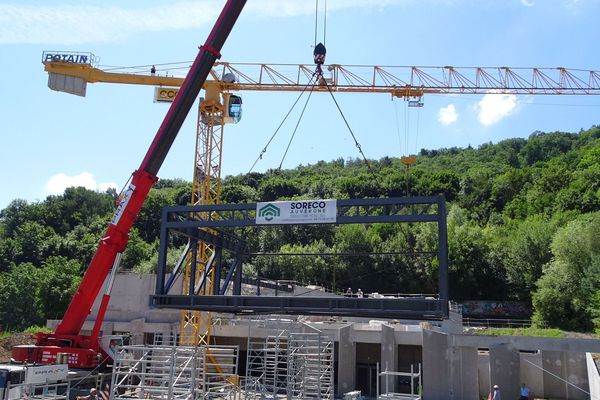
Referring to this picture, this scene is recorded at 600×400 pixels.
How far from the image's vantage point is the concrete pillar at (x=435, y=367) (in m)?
33.4

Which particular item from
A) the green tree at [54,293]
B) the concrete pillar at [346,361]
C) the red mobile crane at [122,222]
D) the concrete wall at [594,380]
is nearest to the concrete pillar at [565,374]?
the concrete wall at [594,380]

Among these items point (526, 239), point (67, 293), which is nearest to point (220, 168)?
point (67, 293)

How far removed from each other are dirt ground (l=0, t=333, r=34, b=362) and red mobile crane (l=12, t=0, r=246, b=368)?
61.9ft

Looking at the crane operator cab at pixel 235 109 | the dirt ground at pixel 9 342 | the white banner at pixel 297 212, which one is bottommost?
the dirt ground at pixel 9 342

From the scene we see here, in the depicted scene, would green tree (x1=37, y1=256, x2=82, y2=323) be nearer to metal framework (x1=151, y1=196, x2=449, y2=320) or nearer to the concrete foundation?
the concrete foundation

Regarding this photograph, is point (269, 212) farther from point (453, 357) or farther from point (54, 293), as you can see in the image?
point (54, 293)

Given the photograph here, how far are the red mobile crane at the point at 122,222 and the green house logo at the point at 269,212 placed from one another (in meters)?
9.07

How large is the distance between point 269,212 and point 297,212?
1.09m

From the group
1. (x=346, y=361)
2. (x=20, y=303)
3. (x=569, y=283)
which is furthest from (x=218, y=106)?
(x=569, y=283)

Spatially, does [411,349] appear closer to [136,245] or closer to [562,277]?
[562,277]

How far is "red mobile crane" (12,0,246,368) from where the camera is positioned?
26.4 metres

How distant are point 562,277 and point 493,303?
2092cm

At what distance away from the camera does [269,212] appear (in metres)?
20.3

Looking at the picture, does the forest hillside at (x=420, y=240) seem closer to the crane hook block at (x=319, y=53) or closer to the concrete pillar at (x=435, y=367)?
the concrete pillar at (x=435, y=367)
